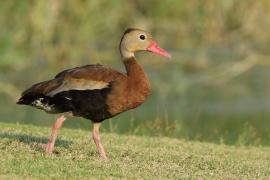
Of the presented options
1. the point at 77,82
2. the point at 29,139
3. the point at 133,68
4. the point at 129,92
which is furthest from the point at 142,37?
the point at 29,139

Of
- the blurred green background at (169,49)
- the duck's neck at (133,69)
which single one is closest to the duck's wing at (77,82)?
the duck's neck at (133,69)

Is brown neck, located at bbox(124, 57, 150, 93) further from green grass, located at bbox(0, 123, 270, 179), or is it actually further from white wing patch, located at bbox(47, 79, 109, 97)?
green grass, located at bbox(0, 123, 270, 179)

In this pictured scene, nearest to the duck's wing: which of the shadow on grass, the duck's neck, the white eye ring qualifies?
the duck's neck

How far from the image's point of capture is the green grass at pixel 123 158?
668 cm

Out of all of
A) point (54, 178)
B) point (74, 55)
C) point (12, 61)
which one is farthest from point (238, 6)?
point (54, 178)

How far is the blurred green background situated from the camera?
17.2 m

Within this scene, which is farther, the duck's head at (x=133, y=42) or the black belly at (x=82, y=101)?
the duck's head at (x=133, y=42)

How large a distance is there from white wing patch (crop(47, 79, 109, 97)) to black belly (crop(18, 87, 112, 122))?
0.03 metres

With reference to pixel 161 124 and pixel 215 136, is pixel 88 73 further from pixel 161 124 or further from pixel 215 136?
pixel 215 136

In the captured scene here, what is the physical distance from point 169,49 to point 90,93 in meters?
13.4

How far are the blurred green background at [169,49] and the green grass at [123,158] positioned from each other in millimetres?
5613

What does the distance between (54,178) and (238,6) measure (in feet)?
45.2

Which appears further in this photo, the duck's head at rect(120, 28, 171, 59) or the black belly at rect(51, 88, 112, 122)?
the duck's head at rect(120, 28, 171, 59)

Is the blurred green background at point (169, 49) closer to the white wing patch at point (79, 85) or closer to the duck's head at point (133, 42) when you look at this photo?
the duck's head at point (133, 42)
